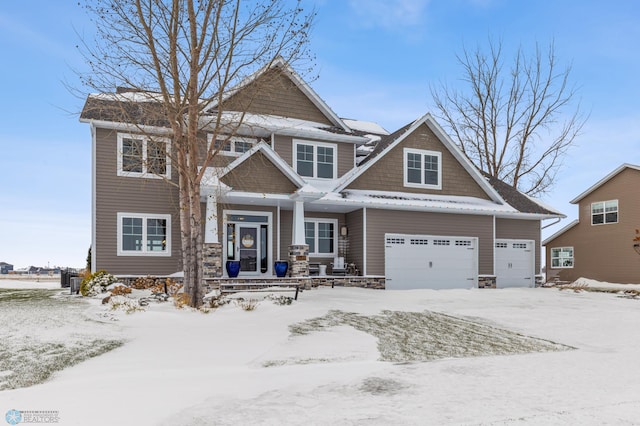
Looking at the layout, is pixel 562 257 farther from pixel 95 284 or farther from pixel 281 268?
pixel 95 284

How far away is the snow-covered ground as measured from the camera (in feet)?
16.6

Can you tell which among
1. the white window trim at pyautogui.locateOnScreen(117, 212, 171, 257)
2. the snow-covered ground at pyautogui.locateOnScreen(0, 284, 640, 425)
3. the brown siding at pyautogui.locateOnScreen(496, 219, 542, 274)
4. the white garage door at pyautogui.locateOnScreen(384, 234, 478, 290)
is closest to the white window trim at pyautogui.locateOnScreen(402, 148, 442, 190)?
the white garage door at pyautogui.locateOnScreen(384, 234, 478, 290)

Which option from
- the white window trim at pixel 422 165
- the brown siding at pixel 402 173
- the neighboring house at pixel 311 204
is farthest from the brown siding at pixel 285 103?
the white window trim at pixel 422 165

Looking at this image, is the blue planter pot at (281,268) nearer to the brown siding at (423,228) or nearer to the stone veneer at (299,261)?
the stone veneer at (299,261)

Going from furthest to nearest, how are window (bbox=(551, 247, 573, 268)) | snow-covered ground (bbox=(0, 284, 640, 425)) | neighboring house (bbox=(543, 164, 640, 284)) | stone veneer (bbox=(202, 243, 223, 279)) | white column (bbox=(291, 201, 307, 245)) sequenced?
window (bbox=(551, 247, 573, 268)) < neighboring house (bbox=(543, 164, 640, 284)) < white column (bbox=(291, 201, 307, 245)) < stone veneer (bbox=(202, 243, 223, 279)) < snow-covered ground (bbox=(0, 284, 640, 425))

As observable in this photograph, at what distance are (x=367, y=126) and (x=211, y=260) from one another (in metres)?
13.4

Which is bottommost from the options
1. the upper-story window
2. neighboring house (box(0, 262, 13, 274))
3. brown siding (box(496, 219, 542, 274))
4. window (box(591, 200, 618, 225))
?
neighboring house (box(0, 262, 13, 274))

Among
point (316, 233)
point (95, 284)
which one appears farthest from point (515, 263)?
point (95, 284)

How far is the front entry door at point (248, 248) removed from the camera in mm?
18641

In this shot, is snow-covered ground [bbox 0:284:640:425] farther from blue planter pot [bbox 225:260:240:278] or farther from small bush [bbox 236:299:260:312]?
blue planter pot [bbox 225:260:240:278]

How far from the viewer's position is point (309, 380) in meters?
6.40

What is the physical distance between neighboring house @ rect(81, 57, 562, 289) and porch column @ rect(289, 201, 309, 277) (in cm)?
4

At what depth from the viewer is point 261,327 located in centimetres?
980

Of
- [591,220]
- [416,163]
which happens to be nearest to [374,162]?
[416,163]
